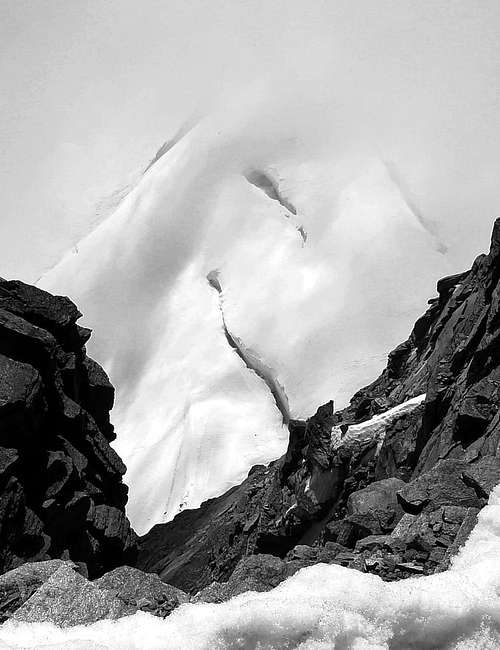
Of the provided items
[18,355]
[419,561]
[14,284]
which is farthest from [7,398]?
[419,561]

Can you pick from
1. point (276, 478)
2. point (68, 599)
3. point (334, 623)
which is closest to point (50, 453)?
point (276, 478)

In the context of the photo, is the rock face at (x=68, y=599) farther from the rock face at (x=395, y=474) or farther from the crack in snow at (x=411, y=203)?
the crack in snow at (x=411, y=203)

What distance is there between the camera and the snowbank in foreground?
4188 mm

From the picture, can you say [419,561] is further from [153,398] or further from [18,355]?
[153,398]

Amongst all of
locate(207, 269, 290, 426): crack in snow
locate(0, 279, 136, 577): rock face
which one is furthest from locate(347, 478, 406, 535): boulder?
locate(207, 269, 290, 426): crack in snow

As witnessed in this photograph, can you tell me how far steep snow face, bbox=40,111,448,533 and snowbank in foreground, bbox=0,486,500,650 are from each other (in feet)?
157

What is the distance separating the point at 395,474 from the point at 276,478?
11223mm

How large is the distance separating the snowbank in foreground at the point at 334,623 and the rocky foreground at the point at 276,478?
1.80 ft

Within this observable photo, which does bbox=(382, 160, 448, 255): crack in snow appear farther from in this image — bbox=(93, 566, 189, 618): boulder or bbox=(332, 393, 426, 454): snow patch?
bbox=(93, 566, 189, 618): boulder

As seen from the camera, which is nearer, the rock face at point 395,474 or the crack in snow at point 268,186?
the rock face at point 395,474

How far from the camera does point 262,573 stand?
253 inches

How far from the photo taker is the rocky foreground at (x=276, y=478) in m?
6.12

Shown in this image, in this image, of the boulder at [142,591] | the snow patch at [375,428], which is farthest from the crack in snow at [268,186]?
the boulder at [142,591]

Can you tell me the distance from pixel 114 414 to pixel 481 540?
2598 inches
